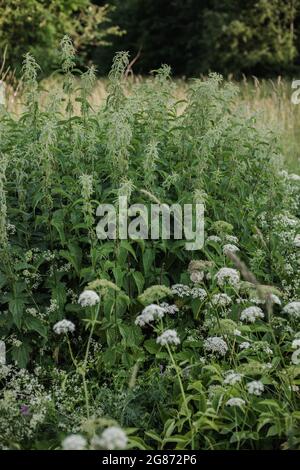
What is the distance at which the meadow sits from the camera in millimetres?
3133

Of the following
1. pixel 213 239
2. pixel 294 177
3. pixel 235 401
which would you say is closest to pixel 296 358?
pixel 235 401

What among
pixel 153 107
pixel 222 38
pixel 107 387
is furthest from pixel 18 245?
pixel 222 38

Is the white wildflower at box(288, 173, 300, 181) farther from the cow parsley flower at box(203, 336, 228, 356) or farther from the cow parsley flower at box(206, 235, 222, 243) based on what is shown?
the cow parsley flower at box(203, 336, 228, 356)

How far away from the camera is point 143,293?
332 centimetres

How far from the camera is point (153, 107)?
14.8 ft

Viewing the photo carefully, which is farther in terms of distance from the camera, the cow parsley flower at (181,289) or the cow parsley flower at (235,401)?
the cow parsley flower at (181,289)

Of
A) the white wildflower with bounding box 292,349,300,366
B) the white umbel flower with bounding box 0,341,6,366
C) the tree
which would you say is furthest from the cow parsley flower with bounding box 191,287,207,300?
the tree

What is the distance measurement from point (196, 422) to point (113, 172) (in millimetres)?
1482

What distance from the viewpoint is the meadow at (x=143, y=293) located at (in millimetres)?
3133

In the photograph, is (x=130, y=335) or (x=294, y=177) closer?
(x=130, y=335)

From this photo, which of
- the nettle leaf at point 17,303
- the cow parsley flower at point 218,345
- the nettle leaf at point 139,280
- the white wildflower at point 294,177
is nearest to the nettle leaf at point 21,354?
the nettle leaf at point 17,303

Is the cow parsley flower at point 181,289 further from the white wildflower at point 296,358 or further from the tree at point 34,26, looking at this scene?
the tree at point 34,26

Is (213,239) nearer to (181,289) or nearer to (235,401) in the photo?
(181,289)

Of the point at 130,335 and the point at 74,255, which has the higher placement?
the point at 74,255
